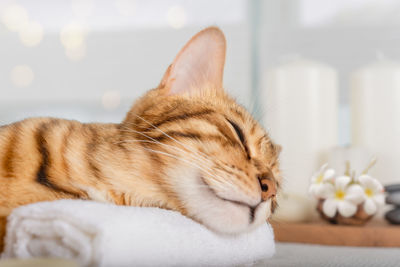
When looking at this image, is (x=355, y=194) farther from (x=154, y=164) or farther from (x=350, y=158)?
(x=154, y=164)

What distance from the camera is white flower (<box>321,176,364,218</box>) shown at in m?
1.14

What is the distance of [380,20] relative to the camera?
1910 mm

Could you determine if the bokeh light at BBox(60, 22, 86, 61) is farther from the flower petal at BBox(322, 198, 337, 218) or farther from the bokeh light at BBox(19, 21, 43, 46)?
the flower petal at BBox(322, 198, 337, 218)

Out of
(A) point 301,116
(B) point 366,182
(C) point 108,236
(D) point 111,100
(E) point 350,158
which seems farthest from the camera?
(D) point 111,100

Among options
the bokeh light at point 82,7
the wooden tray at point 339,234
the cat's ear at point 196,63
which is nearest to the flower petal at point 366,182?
the wooden tray at point 339,234

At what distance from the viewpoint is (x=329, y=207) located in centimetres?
117

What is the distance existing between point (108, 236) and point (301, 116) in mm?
1207

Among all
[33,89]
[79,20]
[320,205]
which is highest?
[79,20]

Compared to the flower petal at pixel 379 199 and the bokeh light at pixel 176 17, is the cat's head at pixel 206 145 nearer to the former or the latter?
the flower petal at pixel 379 199

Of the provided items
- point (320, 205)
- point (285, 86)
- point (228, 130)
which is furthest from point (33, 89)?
point (228, 130)

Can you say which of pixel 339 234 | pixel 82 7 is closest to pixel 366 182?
pixel 339 234

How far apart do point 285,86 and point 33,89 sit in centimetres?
110

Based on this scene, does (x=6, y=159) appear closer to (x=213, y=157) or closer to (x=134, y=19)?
(x=213, y=157)

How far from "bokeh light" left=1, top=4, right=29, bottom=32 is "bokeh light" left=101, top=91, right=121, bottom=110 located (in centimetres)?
50
